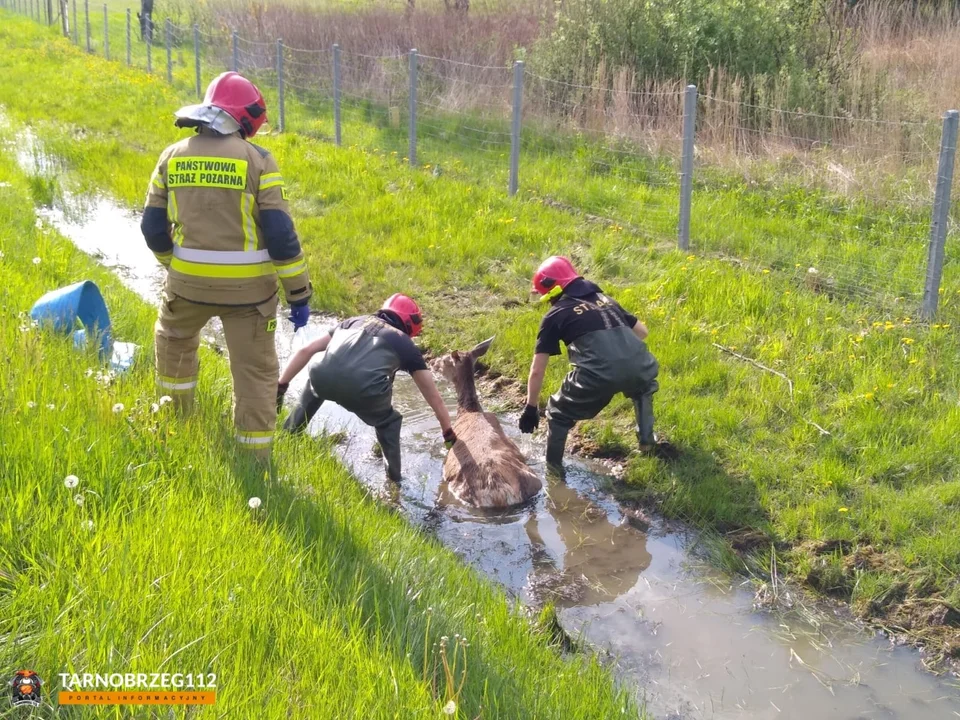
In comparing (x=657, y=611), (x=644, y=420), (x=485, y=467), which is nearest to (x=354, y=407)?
(x=485, y=467)

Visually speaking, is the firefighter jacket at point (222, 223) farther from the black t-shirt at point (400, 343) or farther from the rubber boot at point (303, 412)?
the rubber boot at point (303, 412)

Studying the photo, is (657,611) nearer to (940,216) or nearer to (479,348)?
(479,348)

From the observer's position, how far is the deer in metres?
5.65

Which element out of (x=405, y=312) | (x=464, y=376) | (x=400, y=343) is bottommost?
(x=464, y=376)

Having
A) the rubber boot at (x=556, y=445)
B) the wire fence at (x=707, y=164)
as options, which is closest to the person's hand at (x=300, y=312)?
the rubber boot at (x=556, y=445)

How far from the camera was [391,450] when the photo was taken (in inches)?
234

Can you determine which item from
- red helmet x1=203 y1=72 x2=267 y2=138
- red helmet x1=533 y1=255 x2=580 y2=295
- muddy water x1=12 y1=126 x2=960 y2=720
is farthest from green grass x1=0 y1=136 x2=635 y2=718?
red helmet x1=533 y1=255 x2=580 y2=295

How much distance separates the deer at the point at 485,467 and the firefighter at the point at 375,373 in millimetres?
172

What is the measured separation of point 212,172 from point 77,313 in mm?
1982

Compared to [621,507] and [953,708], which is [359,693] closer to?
[953,708]

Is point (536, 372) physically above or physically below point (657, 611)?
above

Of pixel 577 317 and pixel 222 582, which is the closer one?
pixel 222 582

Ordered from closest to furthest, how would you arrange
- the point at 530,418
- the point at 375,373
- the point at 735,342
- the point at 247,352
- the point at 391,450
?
1. the point at 247,352
2. the point at 375,373
3. the point at 391,450
4. the point at 530,418
5. the point at 735,342

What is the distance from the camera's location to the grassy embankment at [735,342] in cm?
521
